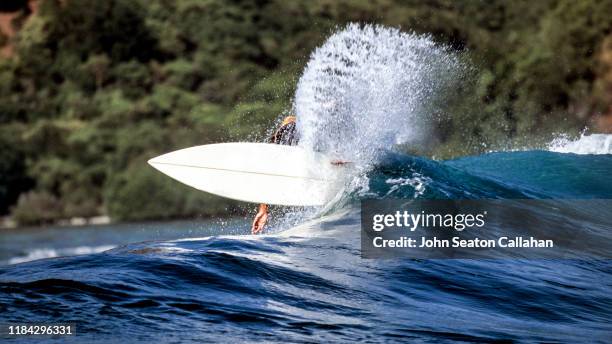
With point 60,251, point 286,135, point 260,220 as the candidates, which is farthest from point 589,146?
point 60,251

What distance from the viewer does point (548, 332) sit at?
619 cm

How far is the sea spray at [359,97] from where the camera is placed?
10102 millimetres

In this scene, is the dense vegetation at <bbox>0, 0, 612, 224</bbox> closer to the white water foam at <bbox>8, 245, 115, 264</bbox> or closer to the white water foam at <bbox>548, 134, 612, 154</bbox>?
the white water foam at <bbox>8, 245, 115, 264</bbox>

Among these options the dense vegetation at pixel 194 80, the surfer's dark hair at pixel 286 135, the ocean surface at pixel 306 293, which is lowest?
the ocean surface at pixel 306 293

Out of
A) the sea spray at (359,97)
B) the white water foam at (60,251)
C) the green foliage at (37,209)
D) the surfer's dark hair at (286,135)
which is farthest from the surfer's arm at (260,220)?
Answer: the green foliage at (37,209)

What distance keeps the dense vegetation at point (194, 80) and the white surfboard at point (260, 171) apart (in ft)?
48.6

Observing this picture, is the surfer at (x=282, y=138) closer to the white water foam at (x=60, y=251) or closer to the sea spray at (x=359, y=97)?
the sea spray at (x=359, y=97)

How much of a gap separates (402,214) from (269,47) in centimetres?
2472

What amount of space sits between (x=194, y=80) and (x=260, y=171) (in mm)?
24749

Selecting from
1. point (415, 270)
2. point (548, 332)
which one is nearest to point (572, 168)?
point (415, 270)

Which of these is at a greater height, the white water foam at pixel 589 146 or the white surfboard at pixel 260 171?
the white water foam at pixel 589 146

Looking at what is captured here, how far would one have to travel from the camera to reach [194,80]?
1346 inches

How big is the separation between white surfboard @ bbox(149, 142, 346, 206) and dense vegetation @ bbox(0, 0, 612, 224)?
14823 mm

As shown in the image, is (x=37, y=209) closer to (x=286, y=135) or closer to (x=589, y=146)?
(x=589, y=146)
